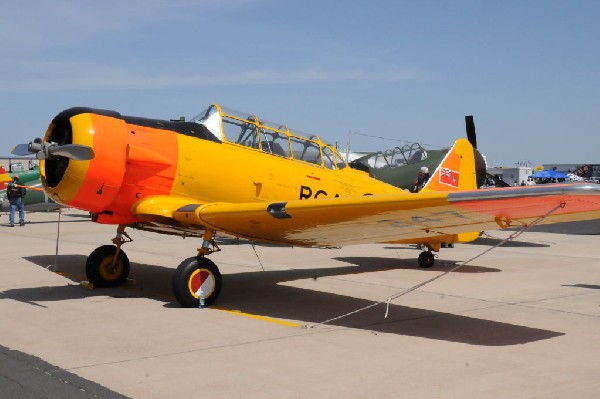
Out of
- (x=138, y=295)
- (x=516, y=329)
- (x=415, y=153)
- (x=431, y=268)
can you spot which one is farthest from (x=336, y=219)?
(x=415, y=153)

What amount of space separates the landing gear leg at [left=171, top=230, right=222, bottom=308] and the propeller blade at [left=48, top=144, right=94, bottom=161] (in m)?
1.59

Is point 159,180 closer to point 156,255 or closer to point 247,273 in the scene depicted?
point 247,273

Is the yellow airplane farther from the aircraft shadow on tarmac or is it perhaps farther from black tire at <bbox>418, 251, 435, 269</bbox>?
black tire at <bbox>418, 251, 435, 269</bbox>

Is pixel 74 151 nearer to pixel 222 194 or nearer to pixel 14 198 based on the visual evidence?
pixel 222 194

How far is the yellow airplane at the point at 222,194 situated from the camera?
5.91 m

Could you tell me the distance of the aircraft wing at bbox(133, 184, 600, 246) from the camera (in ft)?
17.4

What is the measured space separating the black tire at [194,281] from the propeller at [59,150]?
63.5 inches

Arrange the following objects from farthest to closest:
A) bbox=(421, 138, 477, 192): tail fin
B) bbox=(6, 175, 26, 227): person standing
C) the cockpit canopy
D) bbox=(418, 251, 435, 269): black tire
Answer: bbox=(6, 175, 26, 227): person standing < bbox=(421, 138, 477, 192): tail fin < bbox=(418, 251, 435, 269): black tire < the cockpit canopy

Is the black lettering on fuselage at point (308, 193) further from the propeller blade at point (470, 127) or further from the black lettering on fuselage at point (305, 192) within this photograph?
the propeller blade at point (470, 127)

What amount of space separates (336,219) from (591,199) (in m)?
2.42

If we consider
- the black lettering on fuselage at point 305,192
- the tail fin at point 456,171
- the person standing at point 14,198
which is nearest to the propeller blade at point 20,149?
the black lettering on fuselage at point 305,192

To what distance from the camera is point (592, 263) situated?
12156mm

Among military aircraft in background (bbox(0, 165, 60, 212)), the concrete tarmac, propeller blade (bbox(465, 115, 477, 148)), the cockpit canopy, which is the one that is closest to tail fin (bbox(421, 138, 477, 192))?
the concrete tarmac

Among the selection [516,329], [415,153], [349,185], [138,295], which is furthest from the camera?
[415,153]
